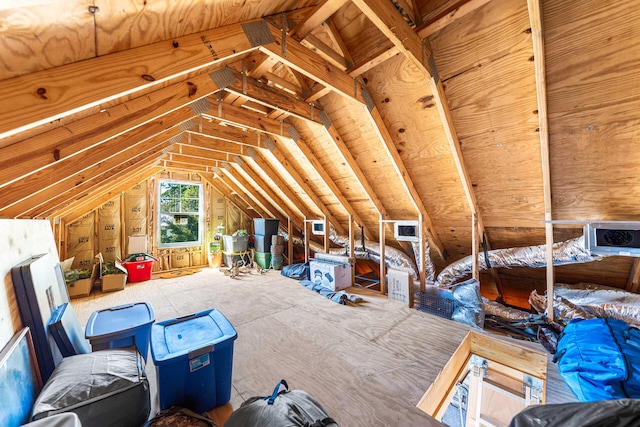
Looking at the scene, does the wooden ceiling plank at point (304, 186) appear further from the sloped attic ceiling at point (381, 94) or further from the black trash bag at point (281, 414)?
the black trash bag at point (281, 414)

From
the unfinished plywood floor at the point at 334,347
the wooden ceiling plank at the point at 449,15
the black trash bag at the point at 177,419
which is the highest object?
the wooden ceiling plank at the point at 449,15

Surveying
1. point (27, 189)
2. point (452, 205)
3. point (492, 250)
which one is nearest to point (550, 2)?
point (452, 205)

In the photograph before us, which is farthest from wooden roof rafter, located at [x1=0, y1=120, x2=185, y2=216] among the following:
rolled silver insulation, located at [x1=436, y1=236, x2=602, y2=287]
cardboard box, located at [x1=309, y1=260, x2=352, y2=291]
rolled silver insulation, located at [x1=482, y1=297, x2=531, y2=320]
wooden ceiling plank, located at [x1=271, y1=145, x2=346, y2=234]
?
rolled silver insulation, located at [x1=482, y1=297, x2=531, y2=320]

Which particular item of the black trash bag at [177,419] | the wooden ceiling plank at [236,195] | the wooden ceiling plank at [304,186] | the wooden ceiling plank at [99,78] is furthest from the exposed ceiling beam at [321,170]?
the wooden ceiling plank at [236,195]

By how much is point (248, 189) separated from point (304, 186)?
6.86 feet

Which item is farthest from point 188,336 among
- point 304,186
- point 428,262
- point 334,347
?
point 428,262

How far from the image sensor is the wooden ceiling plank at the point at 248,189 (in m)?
5.30

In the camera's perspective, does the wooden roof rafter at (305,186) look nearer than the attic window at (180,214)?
Yes

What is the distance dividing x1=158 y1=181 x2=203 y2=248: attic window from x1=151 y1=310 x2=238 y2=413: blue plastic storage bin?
16.3ft

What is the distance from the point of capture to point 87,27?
2.52ft

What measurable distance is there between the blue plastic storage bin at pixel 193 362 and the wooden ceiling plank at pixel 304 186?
2757mm

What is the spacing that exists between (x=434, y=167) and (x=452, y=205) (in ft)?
2.27

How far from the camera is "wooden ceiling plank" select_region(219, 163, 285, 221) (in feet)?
17.4

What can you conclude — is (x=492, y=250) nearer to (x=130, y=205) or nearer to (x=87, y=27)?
(x=87, y=27)
